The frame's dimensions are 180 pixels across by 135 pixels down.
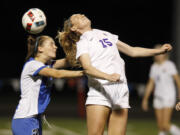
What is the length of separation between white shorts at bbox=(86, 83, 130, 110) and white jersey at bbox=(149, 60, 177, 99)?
13.8 ft

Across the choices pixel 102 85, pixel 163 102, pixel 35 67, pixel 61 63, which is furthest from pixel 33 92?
pixel 163 102

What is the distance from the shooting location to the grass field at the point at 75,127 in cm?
1050

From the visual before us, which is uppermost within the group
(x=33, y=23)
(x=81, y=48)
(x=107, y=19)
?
(x=33, y=23)

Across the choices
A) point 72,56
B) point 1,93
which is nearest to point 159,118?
point 72,56

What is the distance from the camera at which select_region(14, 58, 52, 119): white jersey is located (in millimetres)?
5195

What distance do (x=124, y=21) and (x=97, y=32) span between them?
92.7ft

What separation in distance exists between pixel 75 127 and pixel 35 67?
6678mm

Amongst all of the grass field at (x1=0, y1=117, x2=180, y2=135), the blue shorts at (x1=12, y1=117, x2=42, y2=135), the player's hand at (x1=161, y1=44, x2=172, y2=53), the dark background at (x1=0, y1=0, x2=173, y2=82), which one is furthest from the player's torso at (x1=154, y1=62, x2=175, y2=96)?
the dark background at (x1=0, y1=0, x2=173, y2=82)

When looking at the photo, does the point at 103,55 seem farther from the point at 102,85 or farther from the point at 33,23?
the point at 33,23

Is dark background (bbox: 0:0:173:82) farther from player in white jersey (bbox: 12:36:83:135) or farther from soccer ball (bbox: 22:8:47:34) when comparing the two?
player in white jersey (bbox: 12:36:83:135)

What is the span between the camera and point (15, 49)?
30.9m

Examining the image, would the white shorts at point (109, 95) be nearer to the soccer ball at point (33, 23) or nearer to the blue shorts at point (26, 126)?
the blue shorts at point (26, 126)

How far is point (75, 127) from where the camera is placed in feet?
38.4

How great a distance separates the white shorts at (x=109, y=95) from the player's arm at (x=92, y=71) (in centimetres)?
28
